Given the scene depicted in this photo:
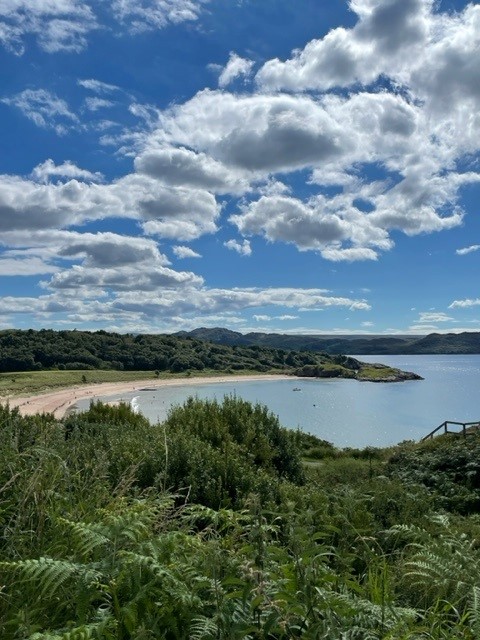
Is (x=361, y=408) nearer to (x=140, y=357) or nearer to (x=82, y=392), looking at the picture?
(x=82, y=392)

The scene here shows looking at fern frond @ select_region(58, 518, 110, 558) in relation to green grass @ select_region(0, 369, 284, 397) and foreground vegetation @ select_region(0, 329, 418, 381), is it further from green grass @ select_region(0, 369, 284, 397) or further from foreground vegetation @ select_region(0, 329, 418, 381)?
foreground vegetation @ select_region(0, 329, 418, 381)

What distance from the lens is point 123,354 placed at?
424 ft

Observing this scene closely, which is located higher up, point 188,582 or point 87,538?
point 87,538

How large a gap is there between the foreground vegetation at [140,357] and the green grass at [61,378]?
3953 mm

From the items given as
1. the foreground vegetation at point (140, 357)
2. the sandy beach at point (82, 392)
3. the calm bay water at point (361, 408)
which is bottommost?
the calm bay water at point (361, 408)

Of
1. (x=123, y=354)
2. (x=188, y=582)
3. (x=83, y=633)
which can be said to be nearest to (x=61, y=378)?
(x=123, y=354)

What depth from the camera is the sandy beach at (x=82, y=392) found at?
52.7m

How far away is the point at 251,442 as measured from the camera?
35.4ft

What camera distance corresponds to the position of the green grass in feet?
250

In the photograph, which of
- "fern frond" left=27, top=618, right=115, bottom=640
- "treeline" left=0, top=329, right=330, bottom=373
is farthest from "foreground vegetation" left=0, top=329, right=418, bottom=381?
"fern frond" left=27, top=618, right=115, bottom=640

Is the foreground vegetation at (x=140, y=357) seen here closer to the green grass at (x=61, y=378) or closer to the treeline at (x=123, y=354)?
the treeline at (x=123, y=354)

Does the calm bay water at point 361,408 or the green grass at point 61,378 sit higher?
the green grass at point 61,378

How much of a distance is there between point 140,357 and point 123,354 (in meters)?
4.23

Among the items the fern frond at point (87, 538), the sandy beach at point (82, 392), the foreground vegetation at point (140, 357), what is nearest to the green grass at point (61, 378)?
the sandy beach at point (82, 392)
